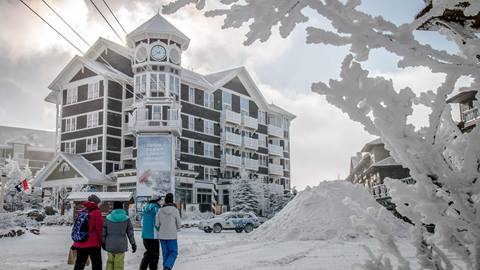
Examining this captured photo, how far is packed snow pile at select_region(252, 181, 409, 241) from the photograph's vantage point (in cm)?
2002

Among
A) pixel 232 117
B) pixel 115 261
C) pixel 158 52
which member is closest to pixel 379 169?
pixel 232 117

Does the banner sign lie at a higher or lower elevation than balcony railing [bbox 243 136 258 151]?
lower

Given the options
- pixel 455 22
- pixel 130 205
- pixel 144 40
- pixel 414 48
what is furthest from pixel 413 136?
pixel 144 40

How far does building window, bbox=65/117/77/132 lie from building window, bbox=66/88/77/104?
1733 mm

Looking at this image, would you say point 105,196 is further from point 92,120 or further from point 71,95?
point 71,95

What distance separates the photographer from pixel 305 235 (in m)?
19.9

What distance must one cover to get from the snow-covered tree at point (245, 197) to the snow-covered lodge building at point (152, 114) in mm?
2020

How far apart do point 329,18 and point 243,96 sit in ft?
173

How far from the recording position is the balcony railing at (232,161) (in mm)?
49656

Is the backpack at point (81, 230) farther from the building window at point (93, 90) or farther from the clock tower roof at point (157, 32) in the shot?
the building window at point (93, 90)

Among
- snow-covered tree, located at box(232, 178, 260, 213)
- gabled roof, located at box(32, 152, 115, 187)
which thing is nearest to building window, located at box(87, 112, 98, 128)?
gabled roof, located at box(32, 152, 115, 187)

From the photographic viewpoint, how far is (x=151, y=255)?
9547 millimetres

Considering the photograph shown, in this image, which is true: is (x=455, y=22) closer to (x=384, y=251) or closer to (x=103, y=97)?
(x=384, y=251)

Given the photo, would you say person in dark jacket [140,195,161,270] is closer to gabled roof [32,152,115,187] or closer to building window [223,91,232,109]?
gabled roof [32,152,115,187]
